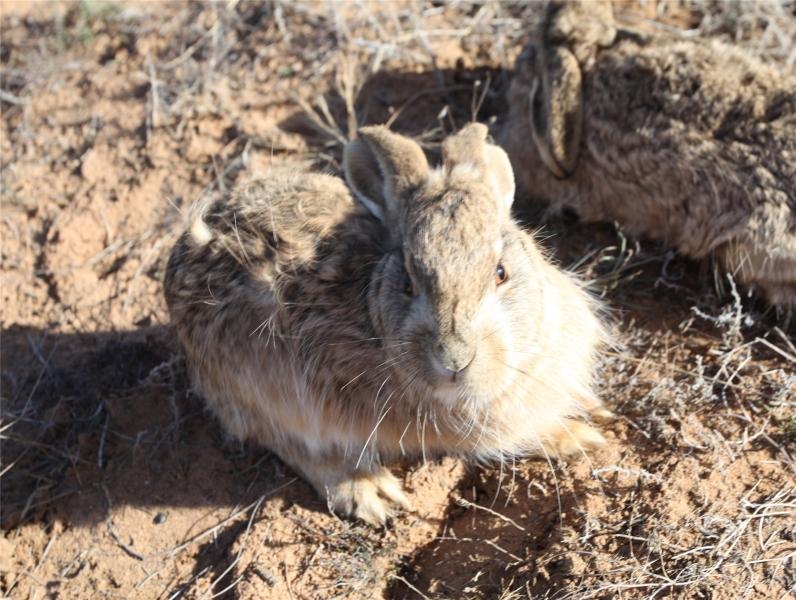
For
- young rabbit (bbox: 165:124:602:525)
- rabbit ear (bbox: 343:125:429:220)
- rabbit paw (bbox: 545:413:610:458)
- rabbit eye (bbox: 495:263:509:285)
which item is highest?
rabbit ear (bbox: 343:125:429:220)

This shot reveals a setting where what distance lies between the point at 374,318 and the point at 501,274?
583mm

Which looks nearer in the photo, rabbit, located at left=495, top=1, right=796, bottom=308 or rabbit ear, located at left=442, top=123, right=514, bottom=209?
rabbit ear, located at left=442, top=123, right=514, bottom=209

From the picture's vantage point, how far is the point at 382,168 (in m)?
3.93

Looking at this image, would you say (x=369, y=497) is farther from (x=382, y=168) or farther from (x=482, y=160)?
(x=482, y=160)

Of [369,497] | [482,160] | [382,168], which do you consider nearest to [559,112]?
[482,160]

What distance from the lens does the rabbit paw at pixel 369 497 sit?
4.16 m

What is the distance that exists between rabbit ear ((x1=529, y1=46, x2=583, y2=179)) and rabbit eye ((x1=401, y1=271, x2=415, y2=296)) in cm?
196

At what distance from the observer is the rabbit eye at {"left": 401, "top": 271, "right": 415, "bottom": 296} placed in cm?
345

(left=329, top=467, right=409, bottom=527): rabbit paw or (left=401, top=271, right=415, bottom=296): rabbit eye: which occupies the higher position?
(left=401, top=271, right=415, bottom=296): rabbit eye

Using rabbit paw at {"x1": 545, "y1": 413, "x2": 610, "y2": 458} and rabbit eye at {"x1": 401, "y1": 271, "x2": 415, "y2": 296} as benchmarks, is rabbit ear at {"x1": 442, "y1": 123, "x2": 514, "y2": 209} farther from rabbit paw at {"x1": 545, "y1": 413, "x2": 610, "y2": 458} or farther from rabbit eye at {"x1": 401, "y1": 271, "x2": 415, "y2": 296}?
rabbit paw at {"x1": 545, "y1": 413, "x2": 610, "y2": 458}

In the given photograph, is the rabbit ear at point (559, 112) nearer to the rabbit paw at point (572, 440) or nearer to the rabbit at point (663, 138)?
the rabbit at point (663, 138)

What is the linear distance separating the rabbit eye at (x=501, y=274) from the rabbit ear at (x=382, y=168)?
23.1 inches

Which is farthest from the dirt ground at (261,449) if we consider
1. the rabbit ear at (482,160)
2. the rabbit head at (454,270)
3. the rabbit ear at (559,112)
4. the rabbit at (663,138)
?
the rabbit ear at (482,160)

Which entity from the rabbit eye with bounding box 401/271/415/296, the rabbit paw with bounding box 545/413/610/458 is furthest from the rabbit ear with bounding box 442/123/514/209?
the rabbit paw with bounding box 545/413/610/458
